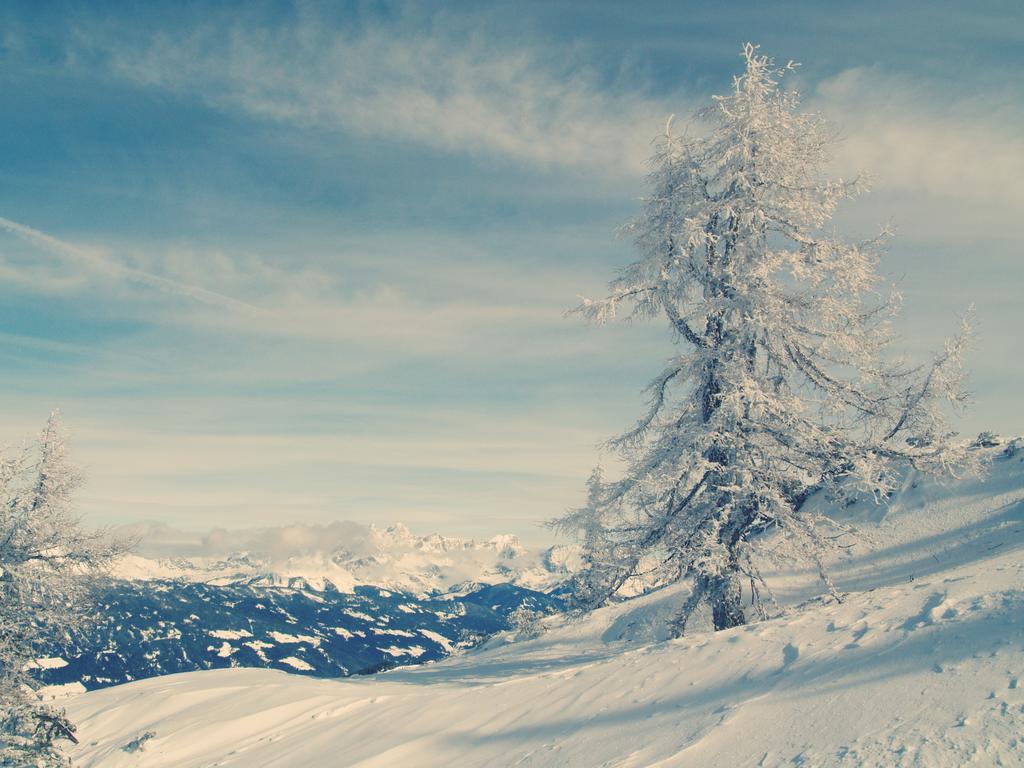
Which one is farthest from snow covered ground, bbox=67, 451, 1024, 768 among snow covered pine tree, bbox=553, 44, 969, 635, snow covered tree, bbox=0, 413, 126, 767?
snow covered tree, bbox=0, 413, 126, 767

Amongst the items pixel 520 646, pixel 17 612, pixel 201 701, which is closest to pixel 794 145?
pixel 520 646

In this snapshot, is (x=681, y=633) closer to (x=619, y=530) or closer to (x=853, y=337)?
(x=619, y=530)

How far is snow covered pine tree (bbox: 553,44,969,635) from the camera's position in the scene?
11.8m

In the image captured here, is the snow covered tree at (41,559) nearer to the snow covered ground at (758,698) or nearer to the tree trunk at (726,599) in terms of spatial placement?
the snow covered ground at (758,698)

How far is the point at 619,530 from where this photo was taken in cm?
1330

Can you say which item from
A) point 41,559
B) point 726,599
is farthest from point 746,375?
point 41,559

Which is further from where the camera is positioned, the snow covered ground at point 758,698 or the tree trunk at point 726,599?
the tree trunk at point 726,599

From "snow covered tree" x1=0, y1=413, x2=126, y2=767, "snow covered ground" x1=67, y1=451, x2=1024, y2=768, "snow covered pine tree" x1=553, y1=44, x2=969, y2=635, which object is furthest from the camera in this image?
"snow covered tree" x1=0, y1=413, x2=126, y2=767

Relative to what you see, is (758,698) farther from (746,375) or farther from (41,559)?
(41,559)

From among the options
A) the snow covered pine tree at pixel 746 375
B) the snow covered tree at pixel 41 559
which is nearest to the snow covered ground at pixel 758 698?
the snow covered pine tree at pixel 746 375

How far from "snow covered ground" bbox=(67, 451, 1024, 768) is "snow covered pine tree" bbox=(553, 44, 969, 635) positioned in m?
2.12

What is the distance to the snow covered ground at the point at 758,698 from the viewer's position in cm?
511

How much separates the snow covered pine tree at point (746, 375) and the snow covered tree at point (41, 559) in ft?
Answer: 58.6

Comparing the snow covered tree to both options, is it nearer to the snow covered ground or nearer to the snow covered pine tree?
the snow covered ground
